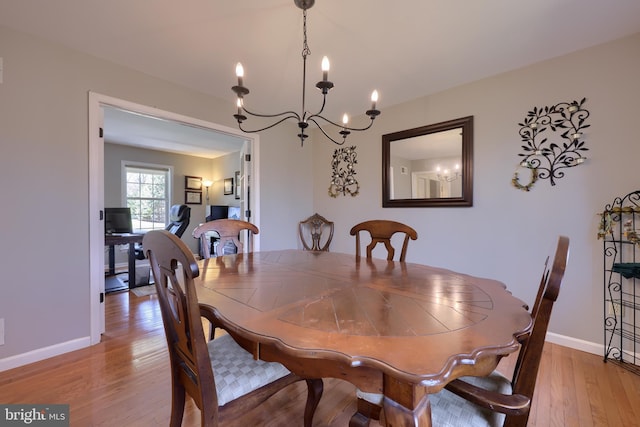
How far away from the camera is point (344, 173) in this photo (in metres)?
3.68

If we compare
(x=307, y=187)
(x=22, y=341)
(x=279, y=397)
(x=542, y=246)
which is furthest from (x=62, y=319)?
(x=542, y=246)

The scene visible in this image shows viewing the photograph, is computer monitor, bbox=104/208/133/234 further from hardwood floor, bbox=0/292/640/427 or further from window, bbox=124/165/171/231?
hardwood floor, bbox=0/292/640/427

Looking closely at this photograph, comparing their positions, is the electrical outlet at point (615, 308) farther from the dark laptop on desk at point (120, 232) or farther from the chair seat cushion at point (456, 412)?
the dark laptop on desk at point (120, 232)

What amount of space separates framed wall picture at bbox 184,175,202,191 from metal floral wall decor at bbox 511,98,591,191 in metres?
6.14

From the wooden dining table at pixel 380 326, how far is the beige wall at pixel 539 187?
4.56 ft

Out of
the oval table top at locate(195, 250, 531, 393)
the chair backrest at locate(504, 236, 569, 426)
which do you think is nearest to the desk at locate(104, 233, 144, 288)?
the oval table top at locate(195, 250, 531, 393)

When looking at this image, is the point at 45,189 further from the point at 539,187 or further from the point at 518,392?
the point at 539,187

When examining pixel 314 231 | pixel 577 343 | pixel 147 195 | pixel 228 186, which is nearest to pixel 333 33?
pixel 314 231

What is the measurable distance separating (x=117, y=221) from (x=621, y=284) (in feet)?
18.3

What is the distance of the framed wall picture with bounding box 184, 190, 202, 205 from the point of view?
244 inches

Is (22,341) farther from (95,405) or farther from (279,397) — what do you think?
(279,397)

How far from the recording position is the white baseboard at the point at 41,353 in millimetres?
1844

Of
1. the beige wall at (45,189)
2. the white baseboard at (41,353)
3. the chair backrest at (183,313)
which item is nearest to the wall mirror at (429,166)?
the chair backrest at (183,313)

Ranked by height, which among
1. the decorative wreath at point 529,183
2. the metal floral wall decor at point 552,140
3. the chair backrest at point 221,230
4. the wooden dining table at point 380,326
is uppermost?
the metal floral wall decor at point 552,140
